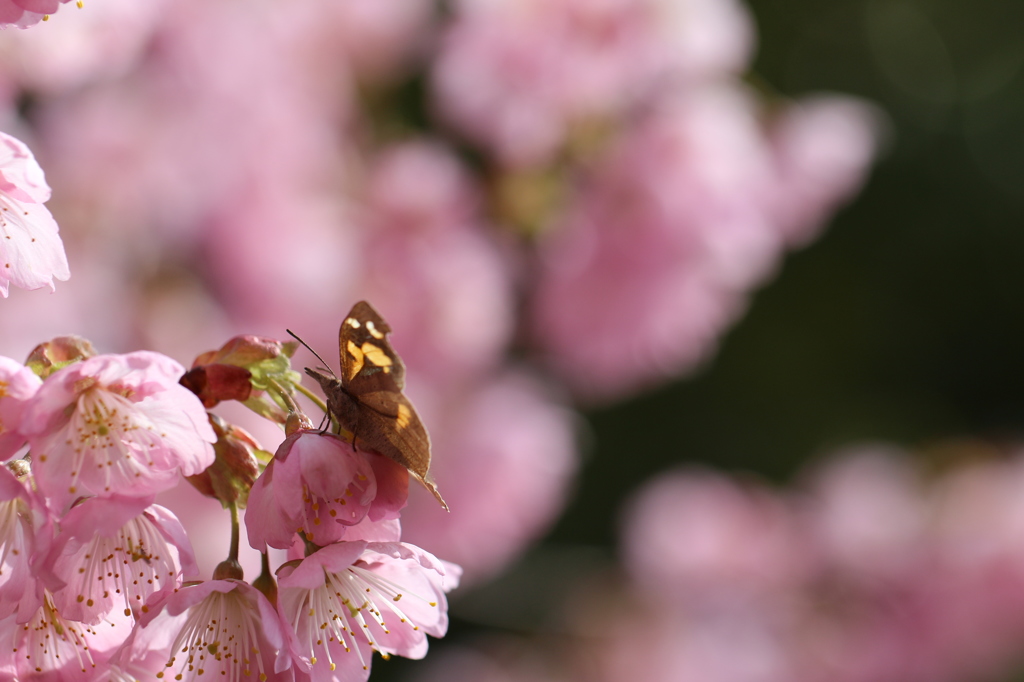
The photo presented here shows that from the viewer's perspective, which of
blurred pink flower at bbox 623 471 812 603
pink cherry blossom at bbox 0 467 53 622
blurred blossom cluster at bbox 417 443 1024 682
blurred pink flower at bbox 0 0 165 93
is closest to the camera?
pink cherry blossom at bbox 0 467 53 622

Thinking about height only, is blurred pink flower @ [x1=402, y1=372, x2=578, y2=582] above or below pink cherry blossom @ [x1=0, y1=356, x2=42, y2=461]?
below

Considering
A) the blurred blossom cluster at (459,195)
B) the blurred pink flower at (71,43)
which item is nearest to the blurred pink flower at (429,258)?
the blurred blossom cluster at (459,195)

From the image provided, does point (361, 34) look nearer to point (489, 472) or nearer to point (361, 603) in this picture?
point (489, 472)

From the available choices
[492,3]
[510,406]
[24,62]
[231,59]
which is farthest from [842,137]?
[24,62]

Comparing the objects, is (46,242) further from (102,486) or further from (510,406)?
(510,406)

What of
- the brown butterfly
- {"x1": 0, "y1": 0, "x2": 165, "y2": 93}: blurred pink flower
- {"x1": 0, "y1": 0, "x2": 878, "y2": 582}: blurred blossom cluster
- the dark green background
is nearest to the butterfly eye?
the brown butterfly

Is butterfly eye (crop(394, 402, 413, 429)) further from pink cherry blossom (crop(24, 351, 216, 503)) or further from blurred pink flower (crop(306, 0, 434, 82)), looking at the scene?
blurred pink flower (crop(306, 0, 434, 82))
